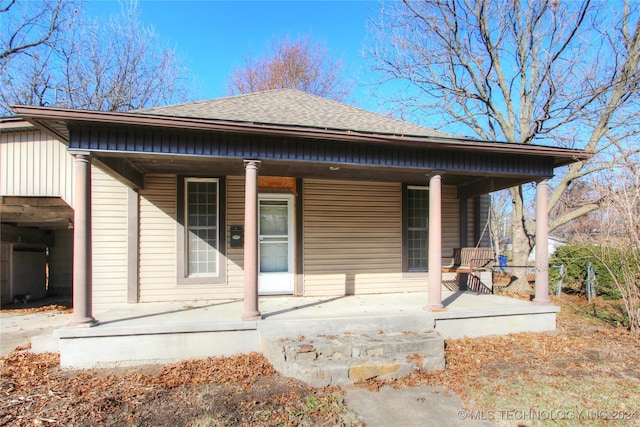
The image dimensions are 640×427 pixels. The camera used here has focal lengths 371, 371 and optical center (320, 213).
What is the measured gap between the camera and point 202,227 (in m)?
6.90

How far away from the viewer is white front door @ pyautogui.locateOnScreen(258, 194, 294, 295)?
7.09 m

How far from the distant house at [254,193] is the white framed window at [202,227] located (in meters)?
0.02

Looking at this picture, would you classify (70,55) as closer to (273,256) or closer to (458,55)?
(273,256)

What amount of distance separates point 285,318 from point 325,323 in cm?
56

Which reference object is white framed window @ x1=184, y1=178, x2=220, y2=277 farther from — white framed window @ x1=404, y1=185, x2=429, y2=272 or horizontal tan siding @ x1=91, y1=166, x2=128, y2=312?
white framed window @ x1=404, y1=185, x2=429, y2=272

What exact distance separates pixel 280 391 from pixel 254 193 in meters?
2.49

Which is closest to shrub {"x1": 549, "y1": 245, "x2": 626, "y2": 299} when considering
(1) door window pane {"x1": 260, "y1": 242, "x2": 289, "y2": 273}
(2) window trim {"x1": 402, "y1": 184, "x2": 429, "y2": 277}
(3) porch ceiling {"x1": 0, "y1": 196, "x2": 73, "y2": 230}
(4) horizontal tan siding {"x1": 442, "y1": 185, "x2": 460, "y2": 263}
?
(4) horizontal tan siding {"x1": 442, "y1": 185, "x2": 460, "y2": 263}

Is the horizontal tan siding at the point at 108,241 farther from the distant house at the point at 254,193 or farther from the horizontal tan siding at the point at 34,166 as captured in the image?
the horizontal tan siding at the point at 34,166

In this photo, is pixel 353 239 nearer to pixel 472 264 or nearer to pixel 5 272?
pixel 472 264

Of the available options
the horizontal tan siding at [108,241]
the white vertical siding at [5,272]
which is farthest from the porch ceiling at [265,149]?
the white vertical siding at [5,272]

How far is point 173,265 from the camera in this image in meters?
6.75

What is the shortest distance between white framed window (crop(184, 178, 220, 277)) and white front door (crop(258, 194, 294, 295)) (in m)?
0.82

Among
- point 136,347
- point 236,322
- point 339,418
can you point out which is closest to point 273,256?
point 236,322

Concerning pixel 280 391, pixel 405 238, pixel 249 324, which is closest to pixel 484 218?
pixel 405 238
